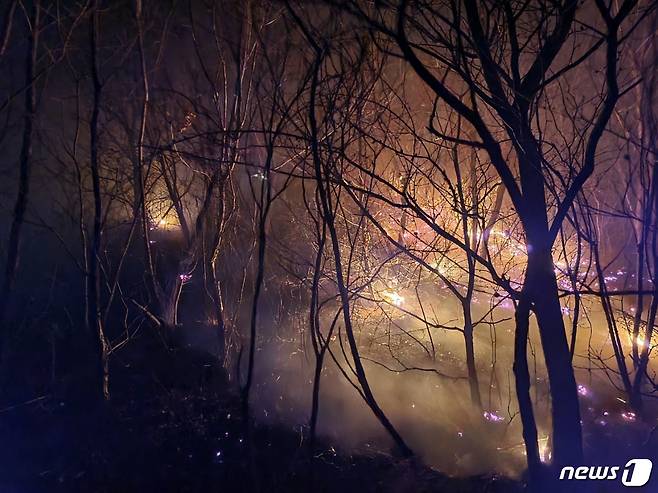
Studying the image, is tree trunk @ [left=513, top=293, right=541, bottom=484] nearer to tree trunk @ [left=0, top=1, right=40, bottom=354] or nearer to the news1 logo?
the news1 logo

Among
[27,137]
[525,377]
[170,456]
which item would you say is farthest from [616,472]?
[27,137]

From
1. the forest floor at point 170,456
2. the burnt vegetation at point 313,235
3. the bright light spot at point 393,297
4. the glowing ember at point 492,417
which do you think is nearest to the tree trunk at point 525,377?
the burnt vegetation at point 313,235

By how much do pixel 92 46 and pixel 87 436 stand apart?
3718 millimetres

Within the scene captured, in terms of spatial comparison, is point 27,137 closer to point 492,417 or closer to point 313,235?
point 313,235

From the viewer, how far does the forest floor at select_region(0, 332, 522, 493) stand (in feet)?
14.5

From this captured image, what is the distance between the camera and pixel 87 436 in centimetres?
478

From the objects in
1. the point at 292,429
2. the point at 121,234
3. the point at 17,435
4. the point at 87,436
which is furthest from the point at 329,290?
the point at 17,435

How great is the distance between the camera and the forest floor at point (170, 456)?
4.41 m

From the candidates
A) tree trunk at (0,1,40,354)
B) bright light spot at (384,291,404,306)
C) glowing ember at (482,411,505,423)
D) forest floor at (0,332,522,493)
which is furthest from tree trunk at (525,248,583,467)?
tree trunk at (0,1,40,354)

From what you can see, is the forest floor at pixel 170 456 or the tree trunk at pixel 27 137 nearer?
the tree trunk at pixel 27 137

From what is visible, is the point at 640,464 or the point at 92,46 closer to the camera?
the point at 92,46

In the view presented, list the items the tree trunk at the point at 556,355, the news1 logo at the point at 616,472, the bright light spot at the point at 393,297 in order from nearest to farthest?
1. the tree trunk at the point at 556,355
2. the news1 logo at the point at 616,472
3. the bright light spot at the point at 393,297

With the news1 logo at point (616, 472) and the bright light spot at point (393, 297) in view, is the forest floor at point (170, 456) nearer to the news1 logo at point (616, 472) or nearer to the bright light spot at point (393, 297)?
the news1 logo at point (616, 472)

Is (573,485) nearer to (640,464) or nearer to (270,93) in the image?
(640,464)
